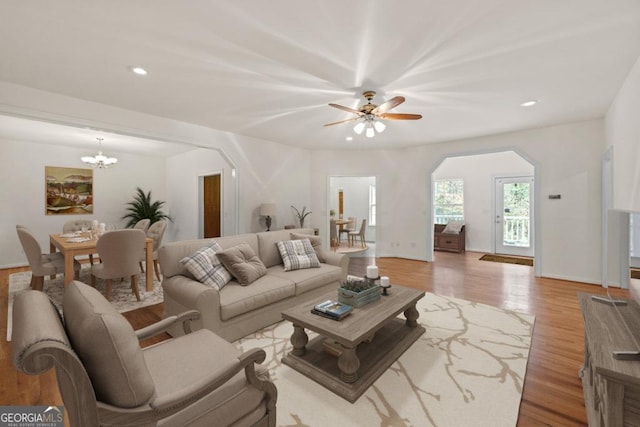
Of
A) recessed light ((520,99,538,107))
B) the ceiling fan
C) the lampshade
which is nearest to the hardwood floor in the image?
the lampshade

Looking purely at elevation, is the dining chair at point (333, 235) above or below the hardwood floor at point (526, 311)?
above

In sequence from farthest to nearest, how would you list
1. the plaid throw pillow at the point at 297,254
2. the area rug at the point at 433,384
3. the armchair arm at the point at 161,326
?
the plaid throw pillow at the point at 297,254 < the area rug at the point at 433,384 < the armchair arm at the point at 161,326

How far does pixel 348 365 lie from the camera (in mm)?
1934

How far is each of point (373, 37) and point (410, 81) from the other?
0.92m

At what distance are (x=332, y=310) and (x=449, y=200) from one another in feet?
22.6

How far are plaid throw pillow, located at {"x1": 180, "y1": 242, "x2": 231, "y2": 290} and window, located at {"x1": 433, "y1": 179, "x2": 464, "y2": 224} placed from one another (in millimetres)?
6863

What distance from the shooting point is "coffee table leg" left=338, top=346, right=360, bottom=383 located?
193 cm

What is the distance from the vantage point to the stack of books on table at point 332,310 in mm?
2123

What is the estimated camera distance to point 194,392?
3.77 feet

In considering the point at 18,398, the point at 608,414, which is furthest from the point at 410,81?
the point at 18,398

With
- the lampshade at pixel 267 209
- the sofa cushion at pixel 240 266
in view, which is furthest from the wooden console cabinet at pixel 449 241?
the sofa cushion at pixel 240 266

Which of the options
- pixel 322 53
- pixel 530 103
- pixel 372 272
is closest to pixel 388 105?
pixel 322 53

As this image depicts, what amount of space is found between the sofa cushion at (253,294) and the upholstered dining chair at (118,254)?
1.69 meters

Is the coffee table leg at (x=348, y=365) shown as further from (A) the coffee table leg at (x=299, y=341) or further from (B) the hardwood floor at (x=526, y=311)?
(B) the hardwood floor at (x=526, y=311)
